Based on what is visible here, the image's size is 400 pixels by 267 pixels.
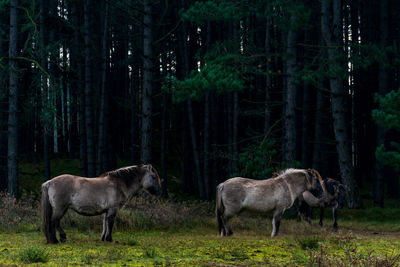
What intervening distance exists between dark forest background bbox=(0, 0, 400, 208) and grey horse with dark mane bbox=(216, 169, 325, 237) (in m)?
5.90

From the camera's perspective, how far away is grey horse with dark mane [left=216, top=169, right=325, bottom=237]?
12742 mm

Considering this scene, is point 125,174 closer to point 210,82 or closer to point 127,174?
point 127,174

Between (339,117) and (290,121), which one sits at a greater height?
(339,117)

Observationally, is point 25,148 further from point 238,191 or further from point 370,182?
point 238,191

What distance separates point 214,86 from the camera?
752 inches

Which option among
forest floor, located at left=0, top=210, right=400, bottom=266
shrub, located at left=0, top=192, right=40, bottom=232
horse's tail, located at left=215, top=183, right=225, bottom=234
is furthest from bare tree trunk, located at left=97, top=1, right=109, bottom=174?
horse's tail, located at left=215, top=183, right=225, bottom=234

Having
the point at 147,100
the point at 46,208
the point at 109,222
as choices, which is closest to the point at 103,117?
the point at 147,100

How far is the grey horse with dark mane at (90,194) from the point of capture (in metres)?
10.9

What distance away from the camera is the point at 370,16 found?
3178 cm

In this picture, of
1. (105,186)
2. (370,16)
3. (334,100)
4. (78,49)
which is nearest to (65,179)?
(105,186)

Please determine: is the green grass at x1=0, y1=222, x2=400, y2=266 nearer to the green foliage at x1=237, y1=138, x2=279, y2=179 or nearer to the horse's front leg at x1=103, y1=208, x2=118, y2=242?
the horse's front leg at x1=103, y1=208, x2=118, y2=242

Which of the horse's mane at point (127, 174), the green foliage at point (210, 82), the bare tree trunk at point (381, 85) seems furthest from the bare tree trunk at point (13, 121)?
the bare tree trunk at point (381, 85)

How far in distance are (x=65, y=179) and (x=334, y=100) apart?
13878 mm

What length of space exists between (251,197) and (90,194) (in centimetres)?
401
